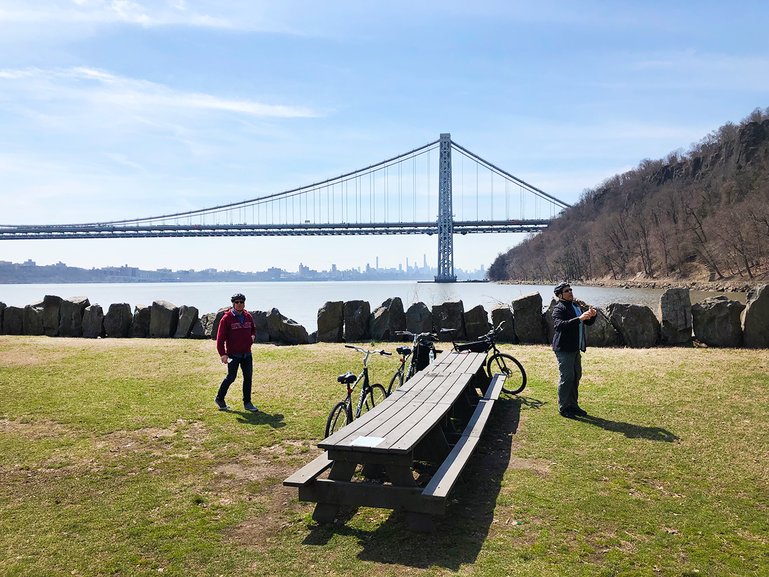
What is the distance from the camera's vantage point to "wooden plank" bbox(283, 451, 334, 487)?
4.02m

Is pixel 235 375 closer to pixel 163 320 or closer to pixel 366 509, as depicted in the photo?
pixel 366 509

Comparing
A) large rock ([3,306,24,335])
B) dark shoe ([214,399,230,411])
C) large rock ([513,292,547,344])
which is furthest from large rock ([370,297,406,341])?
large rock ([3,306,24,335])

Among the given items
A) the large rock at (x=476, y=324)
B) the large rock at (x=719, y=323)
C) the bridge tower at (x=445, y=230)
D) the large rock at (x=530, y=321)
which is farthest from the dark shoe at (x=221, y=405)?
the bridge tower at (x=445, y=230)

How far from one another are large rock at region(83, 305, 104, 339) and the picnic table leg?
12.0 metres

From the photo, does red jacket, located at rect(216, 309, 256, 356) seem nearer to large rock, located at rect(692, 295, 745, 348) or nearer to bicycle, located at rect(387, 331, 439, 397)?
bicycle, located at rect(387, 331, 439, 397)

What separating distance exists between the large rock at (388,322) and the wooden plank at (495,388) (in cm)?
573

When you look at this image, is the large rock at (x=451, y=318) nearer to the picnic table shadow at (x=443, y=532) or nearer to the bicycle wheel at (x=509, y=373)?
the bicycle wheel at (x=509, y=373)

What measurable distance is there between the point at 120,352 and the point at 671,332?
10.1m

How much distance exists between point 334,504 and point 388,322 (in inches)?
368

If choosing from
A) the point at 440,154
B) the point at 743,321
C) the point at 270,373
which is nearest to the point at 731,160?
the point at 440,154

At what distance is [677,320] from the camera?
1147cm

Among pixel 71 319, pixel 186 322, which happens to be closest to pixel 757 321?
pixel 186 322

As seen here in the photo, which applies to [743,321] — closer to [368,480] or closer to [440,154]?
[368,480]

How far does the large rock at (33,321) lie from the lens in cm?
1478
